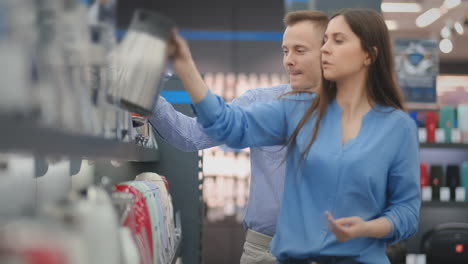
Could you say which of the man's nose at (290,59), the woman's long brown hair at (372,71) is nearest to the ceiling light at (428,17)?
the man's nose at (290,59)

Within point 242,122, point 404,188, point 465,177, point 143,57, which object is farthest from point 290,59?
point 465,177

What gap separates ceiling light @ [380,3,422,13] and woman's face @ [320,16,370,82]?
7339 millimetres

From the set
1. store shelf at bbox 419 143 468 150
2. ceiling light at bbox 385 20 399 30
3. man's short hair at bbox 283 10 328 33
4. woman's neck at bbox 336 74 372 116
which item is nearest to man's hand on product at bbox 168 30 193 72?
woman's neck at bbox 336 74 372 116

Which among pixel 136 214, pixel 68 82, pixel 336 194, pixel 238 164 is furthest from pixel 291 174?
pixel 238 164

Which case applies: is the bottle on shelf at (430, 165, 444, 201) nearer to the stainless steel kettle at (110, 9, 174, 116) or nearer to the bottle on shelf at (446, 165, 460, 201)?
the bottle on shelf at (446, 165, 460, 201)

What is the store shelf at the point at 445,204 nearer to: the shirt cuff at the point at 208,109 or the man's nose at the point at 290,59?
the man's nose at the point at 290,59

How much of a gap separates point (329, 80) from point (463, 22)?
8.00 metres

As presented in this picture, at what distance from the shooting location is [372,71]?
6.26 ft

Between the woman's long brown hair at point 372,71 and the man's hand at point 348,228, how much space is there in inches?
10.8

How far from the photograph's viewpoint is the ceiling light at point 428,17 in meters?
9.11

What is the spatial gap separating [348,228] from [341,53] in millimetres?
518

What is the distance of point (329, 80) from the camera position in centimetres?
192

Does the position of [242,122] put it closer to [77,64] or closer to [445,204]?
[77,64]

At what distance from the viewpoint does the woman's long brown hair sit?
1.84 meters
